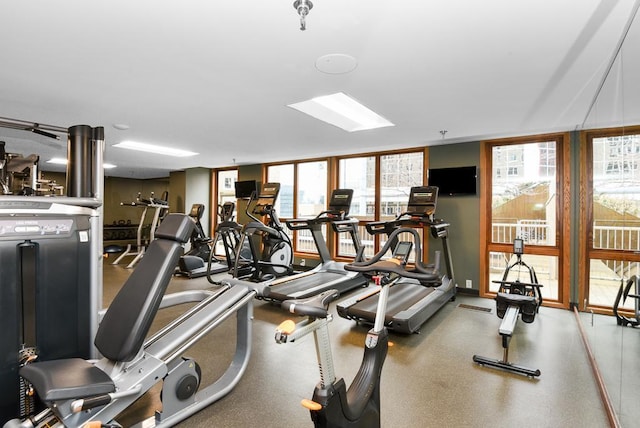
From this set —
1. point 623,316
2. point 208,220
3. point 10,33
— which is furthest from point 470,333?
point 208,220

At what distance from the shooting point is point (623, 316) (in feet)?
7.04

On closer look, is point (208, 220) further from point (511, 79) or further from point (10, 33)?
point (511, 79)

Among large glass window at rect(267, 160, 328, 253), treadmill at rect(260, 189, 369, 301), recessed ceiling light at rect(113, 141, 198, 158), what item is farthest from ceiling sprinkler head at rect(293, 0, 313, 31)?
large glass window at rect(267, 160, 328, 253)

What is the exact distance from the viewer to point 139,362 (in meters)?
1.67

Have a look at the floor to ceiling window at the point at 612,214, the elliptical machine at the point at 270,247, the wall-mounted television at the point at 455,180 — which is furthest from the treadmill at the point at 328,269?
the floor to ceiling window at the point at 612,214

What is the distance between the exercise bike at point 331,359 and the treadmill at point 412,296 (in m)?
1.68

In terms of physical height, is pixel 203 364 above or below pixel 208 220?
below

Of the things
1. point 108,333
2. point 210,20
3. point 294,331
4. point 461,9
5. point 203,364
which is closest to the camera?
point 294,331

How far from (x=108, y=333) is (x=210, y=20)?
1853 mm

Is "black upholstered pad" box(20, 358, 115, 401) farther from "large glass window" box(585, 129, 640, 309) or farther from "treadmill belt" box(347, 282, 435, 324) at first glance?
"large glass window" box(585, 129, 640, 309)

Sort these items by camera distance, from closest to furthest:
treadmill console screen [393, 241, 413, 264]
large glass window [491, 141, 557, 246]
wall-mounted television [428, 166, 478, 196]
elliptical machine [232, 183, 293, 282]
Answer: treadmill console screen [393, 241, 413, 264] < large glass window [491, 141, 557, 246] < wall-mounted television [428, 166, 478, 196] < elliptical machine [232, 183, 293, 282]

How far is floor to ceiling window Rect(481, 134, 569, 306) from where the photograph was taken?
4.64m

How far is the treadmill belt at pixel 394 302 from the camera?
3522 mm

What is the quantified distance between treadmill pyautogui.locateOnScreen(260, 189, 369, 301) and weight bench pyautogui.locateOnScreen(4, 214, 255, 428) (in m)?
2.51
